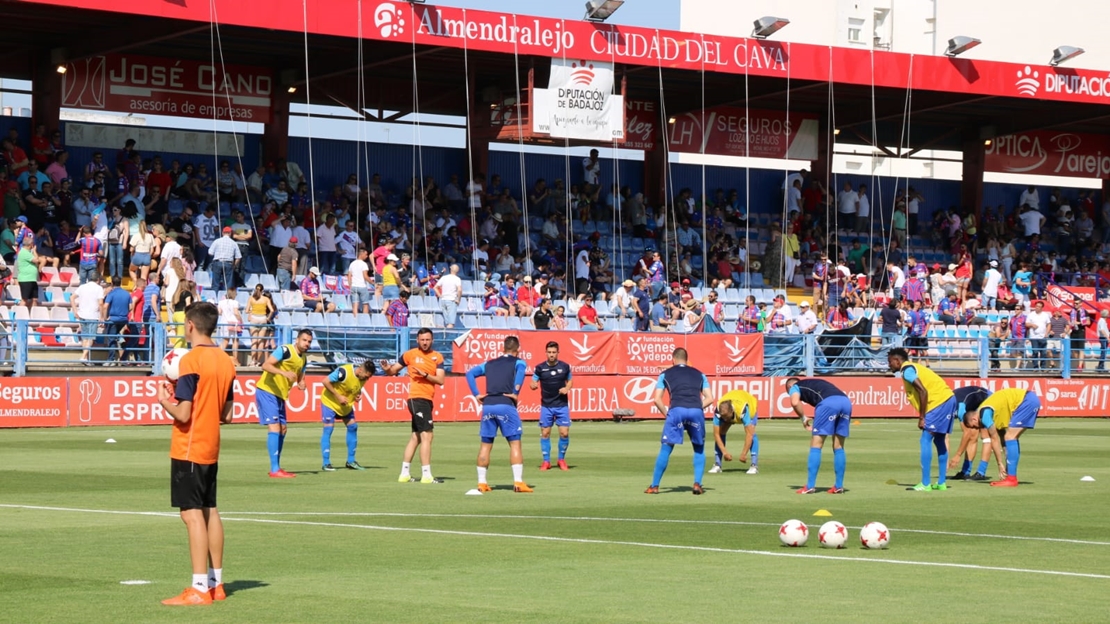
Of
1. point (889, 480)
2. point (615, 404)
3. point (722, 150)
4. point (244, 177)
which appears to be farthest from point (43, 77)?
point (889, 480)

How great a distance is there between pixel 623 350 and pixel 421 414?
16691 mm

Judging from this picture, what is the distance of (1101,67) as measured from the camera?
238ft

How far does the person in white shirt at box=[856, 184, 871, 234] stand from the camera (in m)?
50.7

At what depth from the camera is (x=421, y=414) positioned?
2020 cm

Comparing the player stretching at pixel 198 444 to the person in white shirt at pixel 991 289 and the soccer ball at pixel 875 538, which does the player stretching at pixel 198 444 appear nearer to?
the soccer ball at pixel 875 538

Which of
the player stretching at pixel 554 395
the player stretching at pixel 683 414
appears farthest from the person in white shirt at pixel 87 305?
the player stretching at pixel 683 414

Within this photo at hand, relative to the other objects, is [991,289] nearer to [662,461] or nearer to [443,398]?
[443,398]

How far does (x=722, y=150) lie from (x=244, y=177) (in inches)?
634

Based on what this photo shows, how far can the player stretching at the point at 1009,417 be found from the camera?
69.2 feet

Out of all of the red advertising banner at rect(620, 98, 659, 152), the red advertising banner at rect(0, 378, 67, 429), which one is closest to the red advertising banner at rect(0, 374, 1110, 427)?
the red advertising banner at rect(0, 378, 67, 429)

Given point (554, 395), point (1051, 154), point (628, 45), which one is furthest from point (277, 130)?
point (1051, 154)

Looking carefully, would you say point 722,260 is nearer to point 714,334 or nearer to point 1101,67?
point 714,334

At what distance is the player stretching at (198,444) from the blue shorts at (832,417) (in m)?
10.8

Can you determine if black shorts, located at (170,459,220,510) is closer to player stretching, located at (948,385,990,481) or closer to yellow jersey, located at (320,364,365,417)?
yellow jersey, located at (320,364,365,417)
